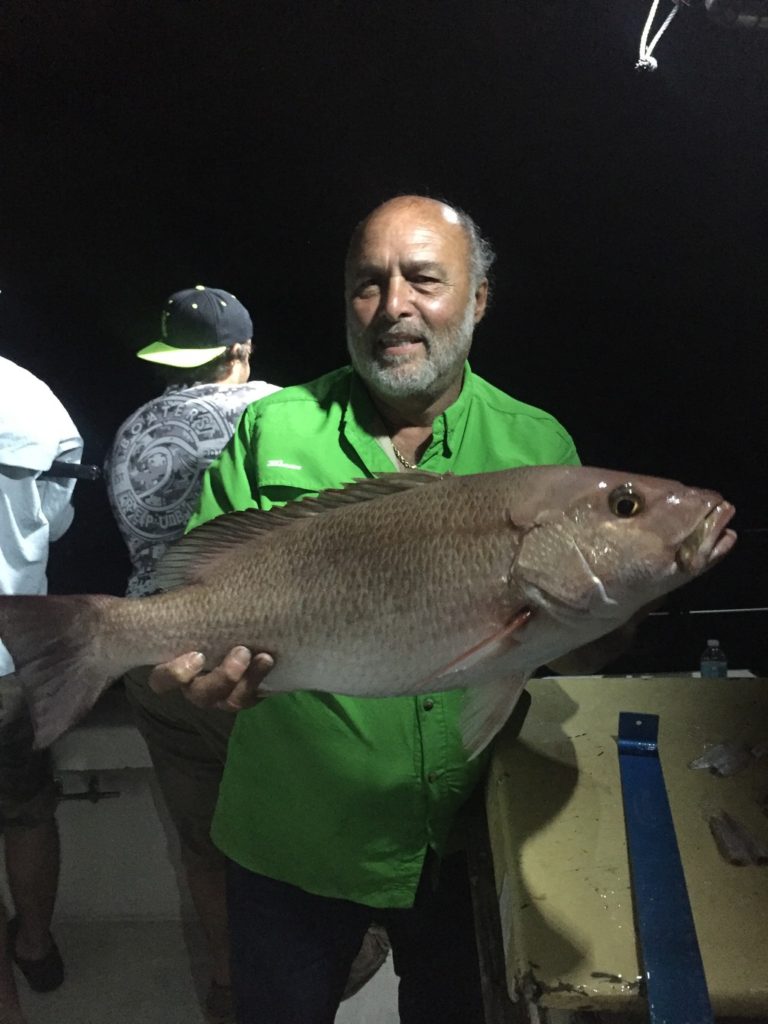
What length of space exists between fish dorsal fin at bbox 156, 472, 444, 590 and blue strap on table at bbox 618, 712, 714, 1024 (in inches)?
23.2

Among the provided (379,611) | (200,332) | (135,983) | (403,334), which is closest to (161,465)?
(200,332)

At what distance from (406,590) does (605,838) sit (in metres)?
0.48

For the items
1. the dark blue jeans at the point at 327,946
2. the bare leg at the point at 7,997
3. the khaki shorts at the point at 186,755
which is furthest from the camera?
the bare leg at the point at 7,997

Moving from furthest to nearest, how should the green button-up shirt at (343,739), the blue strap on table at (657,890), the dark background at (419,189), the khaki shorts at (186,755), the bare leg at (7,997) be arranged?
1. the dark background at (419,189)
2. the bare leg at (7,997)
3. the khaki shorts at (186,755)
4. the green button-up shirt at (343,739)
5. the blue strap on table at (657,890)

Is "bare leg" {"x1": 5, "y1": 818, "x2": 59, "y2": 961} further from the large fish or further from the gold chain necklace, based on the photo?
the gold chain necklace

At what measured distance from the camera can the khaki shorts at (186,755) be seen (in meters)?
1.83

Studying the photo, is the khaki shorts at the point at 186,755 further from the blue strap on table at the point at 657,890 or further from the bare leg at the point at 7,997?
the blue strap on table at the point at 657,890

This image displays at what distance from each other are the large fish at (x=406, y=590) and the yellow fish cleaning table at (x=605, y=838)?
0.22 meters

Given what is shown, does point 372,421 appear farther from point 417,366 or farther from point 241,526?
point 241,526

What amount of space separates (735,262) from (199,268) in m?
4.52

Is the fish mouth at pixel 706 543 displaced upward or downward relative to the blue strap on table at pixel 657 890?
upward

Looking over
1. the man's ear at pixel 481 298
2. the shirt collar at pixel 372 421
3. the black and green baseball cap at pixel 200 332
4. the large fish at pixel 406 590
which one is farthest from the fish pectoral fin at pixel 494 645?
the black and green baseball cap at pixel 200 332

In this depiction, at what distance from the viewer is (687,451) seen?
18.9 ft

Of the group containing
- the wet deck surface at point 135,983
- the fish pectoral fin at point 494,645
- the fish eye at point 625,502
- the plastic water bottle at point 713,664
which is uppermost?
the fish eye at point 625,502
